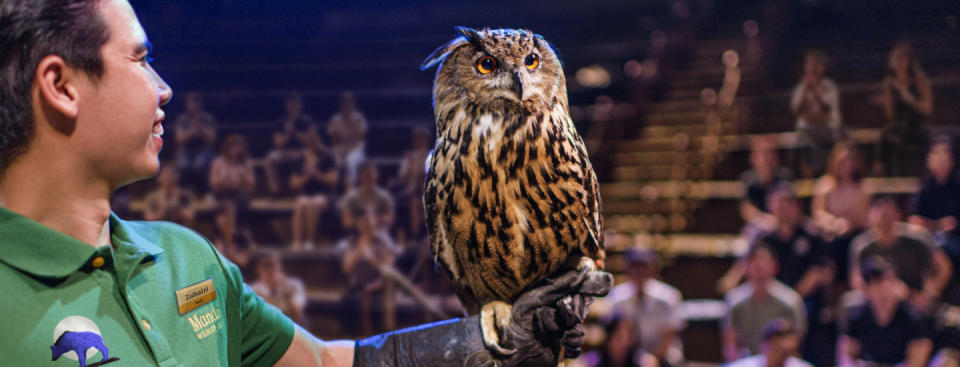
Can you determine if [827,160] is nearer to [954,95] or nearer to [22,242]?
[954,95]

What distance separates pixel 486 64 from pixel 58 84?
2.49ft

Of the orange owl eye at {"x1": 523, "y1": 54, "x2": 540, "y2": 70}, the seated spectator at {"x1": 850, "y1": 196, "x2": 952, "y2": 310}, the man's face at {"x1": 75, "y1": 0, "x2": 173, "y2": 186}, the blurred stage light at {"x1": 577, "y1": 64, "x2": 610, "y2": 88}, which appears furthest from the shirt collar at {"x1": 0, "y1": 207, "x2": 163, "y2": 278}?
the blurred stage light at {"x1": 577, "y1": 64, "x2": 610, "y2": 88}

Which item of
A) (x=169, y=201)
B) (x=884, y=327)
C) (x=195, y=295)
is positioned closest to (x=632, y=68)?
(x=884, y=327)

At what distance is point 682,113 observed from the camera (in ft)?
21.4

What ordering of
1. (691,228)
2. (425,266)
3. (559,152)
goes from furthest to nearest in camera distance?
(691,228), (425,266), (559,152)

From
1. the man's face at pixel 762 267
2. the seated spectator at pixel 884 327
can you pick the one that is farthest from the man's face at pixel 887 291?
the man's face at pixel 762 267

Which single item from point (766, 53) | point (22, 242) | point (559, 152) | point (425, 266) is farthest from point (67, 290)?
point (766, 53)

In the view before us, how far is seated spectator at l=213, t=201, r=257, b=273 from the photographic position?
13.1ft

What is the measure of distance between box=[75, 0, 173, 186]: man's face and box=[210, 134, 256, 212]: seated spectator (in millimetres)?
3046

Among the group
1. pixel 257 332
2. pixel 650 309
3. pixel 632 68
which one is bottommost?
pixel 650 309

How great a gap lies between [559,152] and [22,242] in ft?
3.00

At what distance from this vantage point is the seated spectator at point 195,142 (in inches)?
149

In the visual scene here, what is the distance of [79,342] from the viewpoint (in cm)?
99

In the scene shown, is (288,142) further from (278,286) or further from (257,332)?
(257,332)
